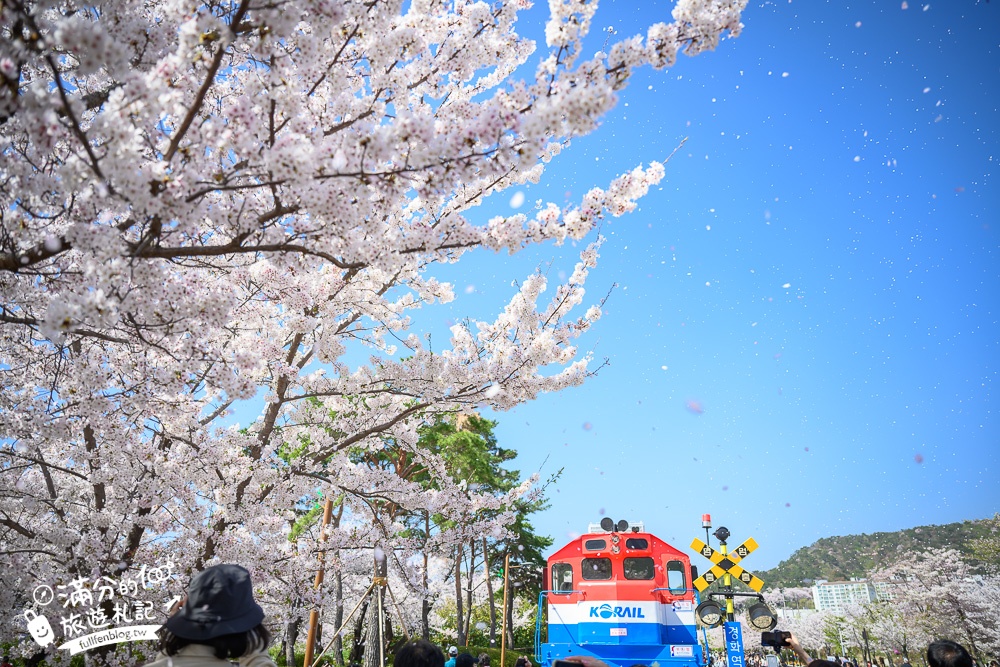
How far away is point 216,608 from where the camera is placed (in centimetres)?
204

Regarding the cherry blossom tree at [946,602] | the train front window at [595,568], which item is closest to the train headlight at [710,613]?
the train front window at [595,568]

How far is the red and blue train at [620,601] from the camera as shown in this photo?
10.1 meters

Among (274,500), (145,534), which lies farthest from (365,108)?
(145,534)

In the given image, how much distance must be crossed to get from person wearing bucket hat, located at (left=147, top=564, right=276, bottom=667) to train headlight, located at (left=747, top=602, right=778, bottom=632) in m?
7.04

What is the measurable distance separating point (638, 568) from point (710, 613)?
9.04 ft

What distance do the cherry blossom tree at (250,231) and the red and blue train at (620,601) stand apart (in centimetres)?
322

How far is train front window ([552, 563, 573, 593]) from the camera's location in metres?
11.4

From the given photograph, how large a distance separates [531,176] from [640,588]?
768 cm

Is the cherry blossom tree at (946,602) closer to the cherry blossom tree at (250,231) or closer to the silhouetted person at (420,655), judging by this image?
the cherry blossom tree at (250,231)

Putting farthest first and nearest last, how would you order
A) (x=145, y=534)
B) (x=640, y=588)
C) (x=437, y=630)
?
(x=437, y=630) → (x=640, y=588) → (x=145, y=534)

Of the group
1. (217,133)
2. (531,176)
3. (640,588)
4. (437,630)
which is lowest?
(437,630)

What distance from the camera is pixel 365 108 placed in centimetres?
519

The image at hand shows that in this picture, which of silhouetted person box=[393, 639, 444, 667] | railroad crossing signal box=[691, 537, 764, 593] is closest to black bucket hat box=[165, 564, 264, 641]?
silhouetted person box=[393, 639, 444, 667]

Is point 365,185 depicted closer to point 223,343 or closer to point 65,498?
point 223,343
